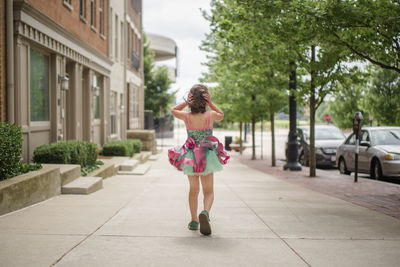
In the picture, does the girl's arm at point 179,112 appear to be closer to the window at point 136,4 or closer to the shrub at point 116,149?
the shrub at point 116,149

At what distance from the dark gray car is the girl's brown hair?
487 inches

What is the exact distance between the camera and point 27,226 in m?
5.50

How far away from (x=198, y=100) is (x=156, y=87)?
3882 cm

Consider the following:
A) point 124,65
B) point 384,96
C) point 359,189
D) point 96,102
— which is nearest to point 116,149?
point 96,102

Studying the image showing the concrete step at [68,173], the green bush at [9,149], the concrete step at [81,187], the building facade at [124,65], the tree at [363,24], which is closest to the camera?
the green bush at [9,149]

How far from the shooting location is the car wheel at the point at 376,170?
12.2 meters

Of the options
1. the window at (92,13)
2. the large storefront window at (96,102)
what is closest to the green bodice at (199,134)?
the window at (92,13)

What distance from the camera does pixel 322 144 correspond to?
1723cm

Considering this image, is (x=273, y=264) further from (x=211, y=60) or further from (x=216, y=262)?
(x=211, y=60)

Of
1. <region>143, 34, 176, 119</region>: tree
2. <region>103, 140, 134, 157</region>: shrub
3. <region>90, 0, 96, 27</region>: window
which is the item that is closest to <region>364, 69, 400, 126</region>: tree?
<region>103, 140, 134, 157</region>: shrub

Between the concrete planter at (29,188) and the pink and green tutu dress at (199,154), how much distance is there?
2369 millimetres

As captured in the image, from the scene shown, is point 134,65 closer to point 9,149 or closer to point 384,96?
point 384,96

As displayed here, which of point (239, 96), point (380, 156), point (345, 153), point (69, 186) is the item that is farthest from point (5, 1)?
point (239, 96)

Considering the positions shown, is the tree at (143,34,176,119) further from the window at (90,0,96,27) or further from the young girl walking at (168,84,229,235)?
the young girl walking at (168,84,229,235)
